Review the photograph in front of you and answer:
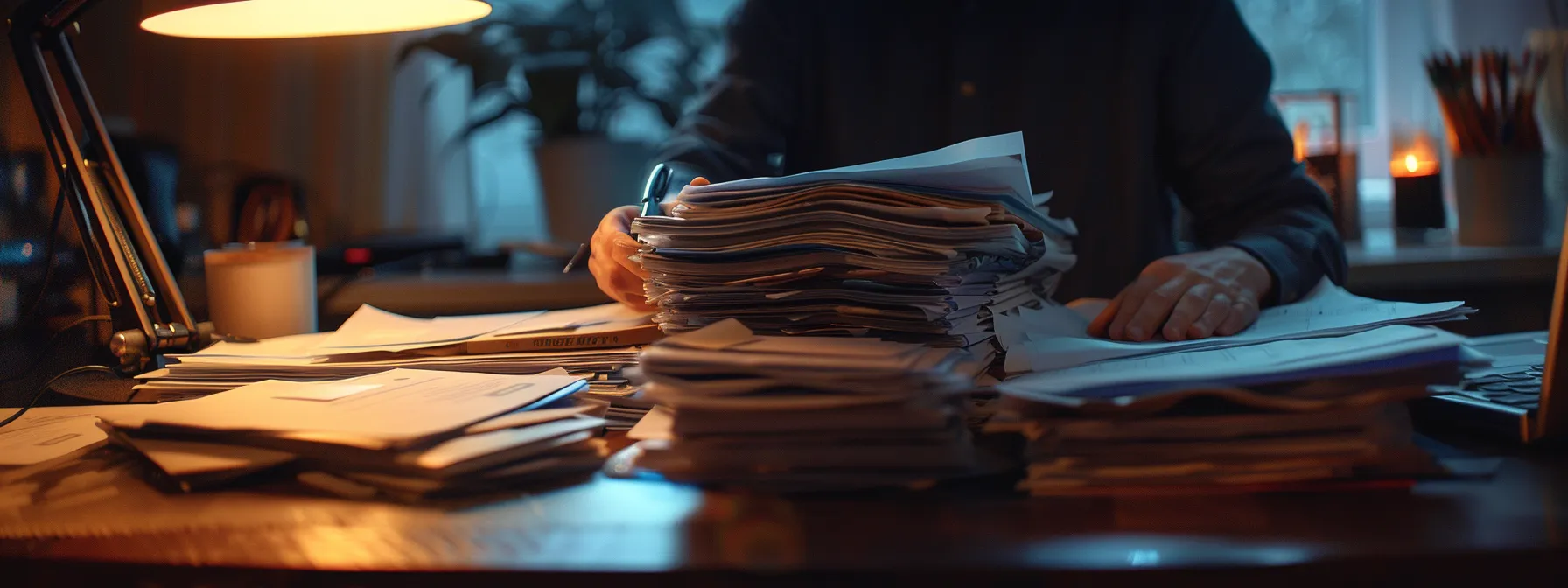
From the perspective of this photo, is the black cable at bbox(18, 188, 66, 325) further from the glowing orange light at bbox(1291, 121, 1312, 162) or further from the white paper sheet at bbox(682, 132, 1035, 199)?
the glowing orange light at bbox(1291, 121, 1312, 162)

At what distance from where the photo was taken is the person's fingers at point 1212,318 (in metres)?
0.75

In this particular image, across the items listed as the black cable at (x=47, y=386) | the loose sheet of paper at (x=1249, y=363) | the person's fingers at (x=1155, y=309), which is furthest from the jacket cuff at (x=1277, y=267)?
the black cable at (x=47, y=386)

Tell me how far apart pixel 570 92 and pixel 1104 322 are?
1.33 metres

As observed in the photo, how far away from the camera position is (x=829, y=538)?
1.44 ft

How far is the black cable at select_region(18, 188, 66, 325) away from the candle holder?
2.06 m

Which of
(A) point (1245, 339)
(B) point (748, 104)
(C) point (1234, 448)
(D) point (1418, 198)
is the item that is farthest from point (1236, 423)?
(D) point (1418, 198)

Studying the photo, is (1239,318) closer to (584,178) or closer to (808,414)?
(808,414)

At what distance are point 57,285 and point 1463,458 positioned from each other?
103cm

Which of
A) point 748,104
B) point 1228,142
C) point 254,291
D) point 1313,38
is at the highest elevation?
point 1313,38

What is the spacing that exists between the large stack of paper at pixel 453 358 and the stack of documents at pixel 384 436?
93 millimetres

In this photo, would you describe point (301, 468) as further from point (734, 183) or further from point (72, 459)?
point (734, 183)

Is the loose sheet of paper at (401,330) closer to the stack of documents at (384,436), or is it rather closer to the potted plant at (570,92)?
the stack of documents at (384,436)

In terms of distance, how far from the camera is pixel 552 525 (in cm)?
47

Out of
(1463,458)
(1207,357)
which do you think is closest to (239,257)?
(1207,357)
